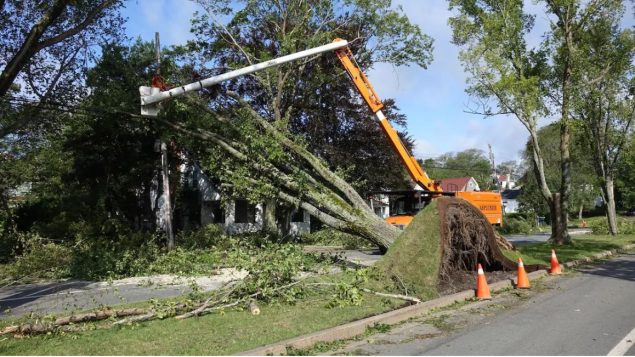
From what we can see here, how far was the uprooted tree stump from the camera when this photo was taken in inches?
418

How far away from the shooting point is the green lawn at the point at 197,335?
657 cm

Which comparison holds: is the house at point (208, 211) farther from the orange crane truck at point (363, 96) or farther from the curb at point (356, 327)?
the curb at point (356, 327)

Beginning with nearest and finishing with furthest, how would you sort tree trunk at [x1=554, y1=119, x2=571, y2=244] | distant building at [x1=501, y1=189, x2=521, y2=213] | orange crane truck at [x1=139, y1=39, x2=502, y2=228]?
1. orange crane truck at [x1=139, y1=39, x2=502, y2=228]
2. tree trunk at [x1=554, y1=119, x2=571, y2=244]
3. distant building at [x1=501, y1=189, x2=521, y2=213]

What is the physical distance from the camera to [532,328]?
316 inches

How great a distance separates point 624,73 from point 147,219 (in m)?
25.5

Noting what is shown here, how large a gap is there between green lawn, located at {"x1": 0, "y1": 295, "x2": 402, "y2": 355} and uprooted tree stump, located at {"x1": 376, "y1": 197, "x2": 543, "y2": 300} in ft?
6.29

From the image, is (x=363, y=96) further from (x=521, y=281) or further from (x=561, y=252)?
(x=561, y=252)

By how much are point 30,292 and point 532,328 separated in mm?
11092

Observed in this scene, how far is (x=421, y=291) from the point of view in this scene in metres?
10.3

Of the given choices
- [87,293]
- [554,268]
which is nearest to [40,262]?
[87,293]

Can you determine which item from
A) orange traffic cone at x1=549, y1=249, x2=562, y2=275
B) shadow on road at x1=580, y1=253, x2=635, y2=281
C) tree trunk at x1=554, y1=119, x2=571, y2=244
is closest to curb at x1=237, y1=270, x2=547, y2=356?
orange traffic cone at x1=549, y1=249, x2=562, y2=275

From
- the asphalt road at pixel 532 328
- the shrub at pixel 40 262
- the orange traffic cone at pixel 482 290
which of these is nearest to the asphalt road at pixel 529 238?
the asphalt road at pixel 532 328

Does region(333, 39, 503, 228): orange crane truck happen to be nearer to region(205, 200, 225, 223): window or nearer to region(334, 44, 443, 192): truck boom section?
region(334, 44, 443, 192): truck boom section

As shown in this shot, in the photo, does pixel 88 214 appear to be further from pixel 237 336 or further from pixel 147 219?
pixel 237 336
